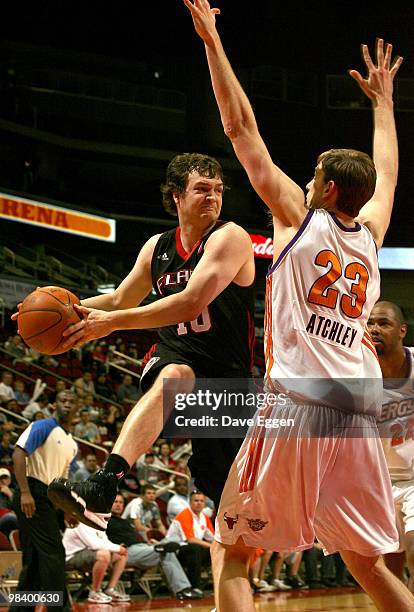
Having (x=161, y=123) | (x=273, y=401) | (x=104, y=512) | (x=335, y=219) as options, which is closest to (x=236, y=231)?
(x=335, y=219)

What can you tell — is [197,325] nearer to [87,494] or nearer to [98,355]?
[87,494]

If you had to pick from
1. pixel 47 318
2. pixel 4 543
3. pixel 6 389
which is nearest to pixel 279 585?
pixel 4 543

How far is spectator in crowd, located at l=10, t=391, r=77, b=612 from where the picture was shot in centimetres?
704

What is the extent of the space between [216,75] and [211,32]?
226 millimetres

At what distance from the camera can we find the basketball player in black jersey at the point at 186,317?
3689 mm

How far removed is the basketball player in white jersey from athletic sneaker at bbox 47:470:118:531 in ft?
1.87

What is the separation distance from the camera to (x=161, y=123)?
95.6 feet

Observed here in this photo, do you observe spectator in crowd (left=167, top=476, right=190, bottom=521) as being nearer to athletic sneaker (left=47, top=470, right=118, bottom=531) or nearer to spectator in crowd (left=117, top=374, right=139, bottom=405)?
spectator in crowd (left=117, top=374, right=139, bottom=405)

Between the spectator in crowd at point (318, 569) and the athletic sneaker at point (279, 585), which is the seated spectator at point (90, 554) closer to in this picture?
the athletic sneaker at point (279, 585)

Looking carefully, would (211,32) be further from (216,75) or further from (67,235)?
(67,235)

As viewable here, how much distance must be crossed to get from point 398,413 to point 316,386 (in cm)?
229

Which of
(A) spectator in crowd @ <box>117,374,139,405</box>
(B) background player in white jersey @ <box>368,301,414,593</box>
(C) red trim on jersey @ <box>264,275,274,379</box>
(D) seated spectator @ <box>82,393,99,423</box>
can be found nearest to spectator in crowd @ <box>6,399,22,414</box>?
(D) seated spectator @ <box>82,393,99,423</box>

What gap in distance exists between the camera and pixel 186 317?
374cm

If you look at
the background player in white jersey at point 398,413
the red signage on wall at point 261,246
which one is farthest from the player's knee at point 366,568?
the red signage on wall at point 261,246
